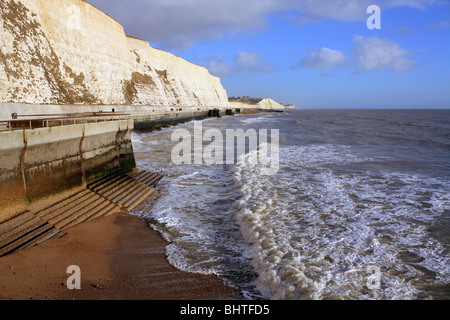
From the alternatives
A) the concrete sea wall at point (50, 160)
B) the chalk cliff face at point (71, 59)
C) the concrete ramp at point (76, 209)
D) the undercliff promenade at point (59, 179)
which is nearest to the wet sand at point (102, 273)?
the concrete ramp at point (76, 209)

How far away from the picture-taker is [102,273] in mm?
4055

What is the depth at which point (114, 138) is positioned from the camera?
8719mm

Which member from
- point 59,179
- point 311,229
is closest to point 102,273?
point 59,179

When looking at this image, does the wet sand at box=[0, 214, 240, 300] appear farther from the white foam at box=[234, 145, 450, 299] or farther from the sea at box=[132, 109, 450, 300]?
the white foam at box=[234, 145, 450, 299]

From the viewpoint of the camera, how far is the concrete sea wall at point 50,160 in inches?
192

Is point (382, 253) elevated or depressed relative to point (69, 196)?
depressed

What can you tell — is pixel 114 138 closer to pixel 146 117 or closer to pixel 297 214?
pixel 297 214

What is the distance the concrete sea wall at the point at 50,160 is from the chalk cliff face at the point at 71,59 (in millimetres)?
9504

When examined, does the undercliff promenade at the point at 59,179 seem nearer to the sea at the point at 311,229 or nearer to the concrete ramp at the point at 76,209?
the concrete ramp at the point at 76,209

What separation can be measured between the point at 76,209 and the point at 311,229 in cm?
460

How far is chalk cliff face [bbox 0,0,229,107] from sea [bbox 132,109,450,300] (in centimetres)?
1178

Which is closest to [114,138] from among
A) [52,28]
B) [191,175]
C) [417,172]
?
[191,175]

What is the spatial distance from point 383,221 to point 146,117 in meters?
21.7
